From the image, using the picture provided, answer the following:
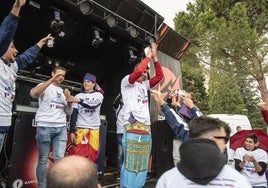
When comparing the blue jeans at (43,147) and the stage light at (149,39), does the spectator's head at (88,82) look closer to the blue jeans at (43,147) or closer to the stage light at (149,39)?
the blue jeans at (43,147)

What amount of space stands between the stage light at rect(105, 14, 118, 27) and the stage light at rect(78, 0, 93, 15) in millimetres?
428

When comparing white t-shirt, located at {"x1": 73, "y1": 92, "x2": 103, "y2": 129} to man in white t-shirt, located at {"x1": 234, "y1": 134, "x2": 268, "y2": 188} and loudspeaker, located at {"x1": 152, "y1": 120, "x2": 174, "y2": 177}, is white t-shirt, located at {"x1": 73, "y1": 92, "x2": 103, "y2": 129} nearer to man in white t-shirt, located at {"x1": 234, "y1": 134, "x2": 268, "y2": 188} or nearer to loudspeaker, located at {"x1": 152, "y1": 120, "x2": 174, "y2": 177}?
loudspeaker, located at {"x1": 152, "y1": 120, "x2": 174, "y2": 177}

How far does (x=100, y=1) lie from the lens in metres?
5.16

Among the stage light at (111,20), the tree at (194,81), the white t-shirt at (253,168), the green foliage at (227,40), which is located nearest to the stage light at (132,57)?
the stage light at (111,20)

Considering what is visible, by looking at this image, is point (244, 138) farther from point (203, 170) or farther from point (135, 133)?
point (203, 170)

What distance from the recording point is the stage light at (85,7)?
4684 millimetres

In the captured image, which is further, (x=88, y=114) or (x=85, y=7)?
(x=85, y=7)

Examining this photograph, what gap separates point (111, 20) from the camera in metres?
5.27

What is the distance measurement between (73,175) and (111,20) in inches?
172

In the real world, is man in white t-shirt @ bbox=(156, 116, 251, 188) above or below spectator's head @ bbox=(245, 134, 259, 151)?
below

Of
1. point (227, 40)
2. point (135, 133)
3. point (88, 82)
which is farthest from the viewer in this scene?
point (227, 40)

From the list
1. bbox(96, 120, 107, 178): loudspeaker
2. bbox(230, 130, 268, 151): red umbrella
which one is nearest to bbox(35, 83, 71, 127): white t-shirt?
bbox(96, 120, 107, 178): loudspeaker

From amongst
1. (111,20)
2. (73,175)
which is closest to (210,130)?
(73,175)

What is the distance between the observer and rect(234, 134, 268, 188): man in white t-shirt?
14.2 ft
